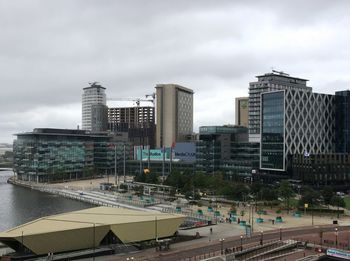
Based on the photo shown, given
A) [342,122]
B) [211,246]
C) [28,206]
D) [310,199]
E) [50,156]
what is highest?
[342,122]

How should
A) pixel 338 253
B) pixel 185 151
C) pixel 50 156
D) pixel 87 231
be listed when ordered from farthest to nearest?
pixel 185 151, pixel 50 156, pixel 87 231, pixel 338 253

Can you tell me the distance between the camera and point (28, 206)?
353 feet

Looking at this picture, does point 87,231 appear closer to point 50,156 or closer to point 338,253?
point 338,253

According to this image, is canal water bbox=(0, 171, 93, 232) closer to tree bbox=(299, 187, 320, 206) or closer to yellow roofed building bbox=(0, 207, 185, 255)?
Result: yellow roofed building bbox=(0, 207, 185, 255)

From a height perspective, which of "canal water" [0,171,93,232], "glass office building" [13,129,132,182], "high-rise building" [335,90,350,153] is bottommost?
"canal water" [0,171,93,232]

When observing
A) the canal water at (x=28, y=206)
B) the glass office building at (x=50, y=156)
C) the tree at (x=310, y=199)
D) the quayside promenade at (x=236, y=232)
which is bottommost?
the canal water at (x=28, y=206)

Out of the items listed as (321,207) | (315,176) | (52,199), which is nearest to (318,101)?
(315,176)

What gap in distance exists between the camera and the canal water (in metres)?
89.4

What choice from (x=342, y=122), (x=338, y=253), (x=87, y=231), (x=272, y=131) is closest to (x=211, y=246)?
(x=338, y=253)

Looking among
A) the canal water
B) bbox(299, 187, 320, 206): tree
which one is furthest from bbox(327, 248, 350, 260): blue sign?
the canal water

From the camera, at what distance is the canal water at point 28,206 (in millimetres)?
89363

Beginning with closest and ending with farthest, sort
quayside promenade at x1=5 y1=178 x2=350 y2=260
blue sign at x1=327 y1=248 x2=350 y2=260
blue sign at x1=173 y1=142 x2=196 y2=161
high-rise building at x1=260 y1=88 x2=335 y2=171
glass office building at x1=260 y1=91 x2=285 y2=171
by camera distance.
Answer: blue sign at x1=327 y1=248 x2=350 y2=260 → quayside promenade at x1=5 y1=178 x2=350 y2=260 → high-rise building at x1=260 y1=88 x2=335 y2=171 → glass office building at x1=260 y1=91 x2=285 y2=171 → blue sign at x1=173 y1=142 x2=196 y2=161

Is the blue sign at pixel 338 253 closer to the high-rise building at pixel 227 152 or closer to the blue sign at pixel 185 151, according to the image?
the high-rise building at pixel 227 152

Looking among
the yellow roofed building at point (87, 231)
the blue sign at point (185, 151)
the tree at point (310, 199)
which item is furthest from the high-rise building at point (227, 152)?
the yellow roofed building at point (87, 231)
